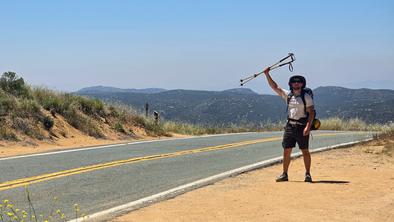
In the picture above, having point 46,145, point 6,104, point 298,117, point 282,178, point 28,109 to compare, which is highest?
point 6,104

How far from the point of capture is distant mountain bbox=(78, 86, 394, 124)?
50.3 m

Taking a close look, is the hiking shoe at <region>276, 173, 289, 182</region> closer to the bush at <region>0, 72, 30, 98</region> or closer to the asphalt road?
the asphalt road

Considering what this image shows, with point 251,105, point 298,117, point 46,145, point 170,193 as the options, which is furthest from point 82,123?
point 251,105

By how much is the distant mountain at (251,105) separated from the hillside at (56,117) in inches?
783

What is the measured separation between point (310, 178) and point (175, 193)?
103 inches

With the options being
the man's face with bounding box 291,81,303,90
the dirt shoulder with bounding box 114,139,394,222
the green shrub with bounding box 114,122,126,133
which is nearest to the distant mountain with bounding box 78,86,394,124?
the green shrub with bounding box 114,122,126,133

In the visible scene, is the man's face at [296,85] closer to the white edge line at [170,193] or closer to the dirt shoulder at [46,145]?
the white edge line at [170,193]

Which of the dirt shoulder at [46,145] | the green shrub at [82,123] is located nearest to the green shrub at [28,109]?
the green shrub at [82,123]

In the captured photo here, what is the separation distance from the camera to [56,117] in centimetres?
2072

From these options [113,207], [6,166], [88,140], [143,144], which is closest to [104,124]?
[88,140]

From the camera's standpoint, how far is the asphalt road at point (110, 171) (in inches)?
338

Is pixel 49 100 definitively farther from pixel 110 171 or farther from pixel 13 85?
pixel 110 171

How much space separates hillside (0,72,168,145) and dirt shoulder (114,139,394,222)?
9.51 metres

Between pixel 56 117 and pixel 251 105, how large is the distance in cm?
5016
